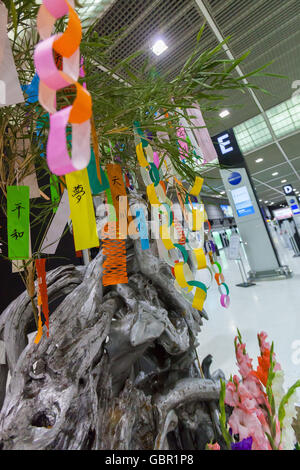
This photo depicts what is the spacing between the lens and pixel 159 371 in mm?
769

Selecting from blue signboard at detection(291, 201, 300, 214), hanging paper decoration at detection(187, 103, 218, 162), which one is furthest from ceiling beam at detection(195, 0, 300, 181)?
blue signboard at detection(291, 201, 300, 214)

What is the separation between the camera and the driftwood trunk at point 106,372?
453 mm

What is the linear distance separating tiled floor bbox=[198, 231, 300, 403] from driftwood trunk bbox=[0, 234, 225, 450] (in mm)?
818

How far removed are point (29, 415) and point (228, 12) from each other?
343 cm

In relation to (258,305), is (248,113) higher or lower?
higher

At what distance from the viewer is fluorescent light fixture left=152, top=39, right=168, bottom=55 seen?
2424 millimetres

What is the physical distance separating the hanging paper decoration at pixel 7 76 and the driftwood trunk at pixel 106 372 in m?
0.50

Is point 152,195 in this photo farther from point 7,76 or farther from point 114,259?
point 7,76

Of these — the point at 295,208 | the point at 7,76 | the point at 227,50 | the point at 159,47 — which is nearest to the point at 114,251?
the point at 7,76

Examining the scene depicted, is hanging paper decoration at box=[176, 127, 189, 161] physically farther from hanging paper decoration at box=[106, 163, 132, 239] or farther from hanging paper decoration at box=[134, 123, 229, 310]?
hanging paper decoration at box=[106, 163, 132, 239]

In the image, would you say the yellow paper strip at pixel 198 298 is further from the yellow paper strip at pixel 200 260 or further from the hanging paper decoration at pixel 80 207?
the hanging paper decoration at pixel 80 207

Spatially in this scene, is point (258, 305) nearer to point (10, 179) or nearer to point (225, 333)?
point (225, 333)

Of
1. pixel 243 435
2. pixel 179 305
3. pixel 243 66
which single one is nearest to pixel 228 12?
pixel 243 66

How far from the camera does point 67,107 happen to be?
24 cm
